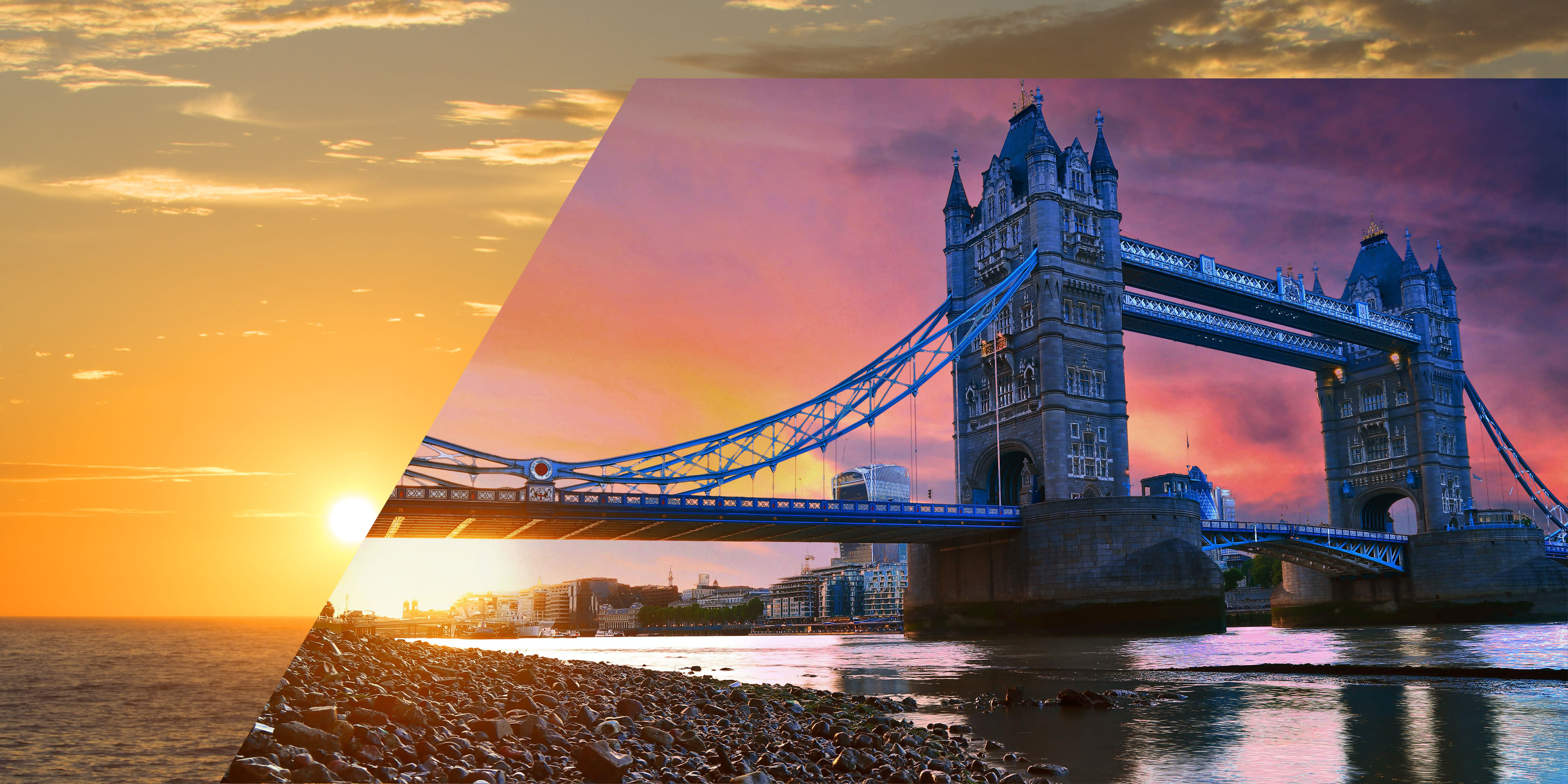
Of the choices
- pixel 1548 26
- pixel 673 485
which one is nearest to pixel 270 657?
pixel 673 485

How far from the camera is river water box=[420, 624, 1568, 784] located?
21.5 feet

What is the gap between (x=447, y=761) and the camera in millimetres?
5152

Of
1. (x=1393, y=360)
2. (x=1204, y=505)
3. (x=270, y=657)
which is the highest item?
(x=1393, y=360)

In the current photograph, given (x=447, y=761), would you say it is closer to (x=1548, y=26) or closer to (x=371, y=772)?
(x=371, y=772)

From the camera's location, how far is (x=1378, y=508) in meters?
54.7

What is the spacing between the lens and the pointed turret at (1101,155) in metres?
42.8

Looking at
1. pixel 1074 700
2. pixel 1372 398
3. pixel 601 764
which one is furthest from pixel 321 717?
pixel 1372 398

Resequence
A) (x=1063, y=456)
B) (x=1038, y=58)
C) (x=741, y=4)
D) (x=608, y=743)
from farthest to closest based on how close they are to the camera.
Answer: (x=1063, y=456) < (x=1038, y=58) < (x=741, y=4) < (x=608, y=743)

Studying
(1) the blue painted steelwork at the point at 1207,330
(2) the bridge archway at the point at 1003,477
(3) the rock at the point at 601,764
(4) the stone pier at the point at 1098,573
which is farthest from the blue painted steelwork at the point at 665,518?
(3) the rock at the point at 601,764

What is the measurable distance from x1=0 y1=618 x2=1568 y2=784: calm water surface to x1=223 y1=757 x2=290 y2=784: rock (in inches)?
178

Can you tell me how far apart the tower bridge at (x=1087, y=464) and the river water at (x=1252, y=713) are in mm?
9373

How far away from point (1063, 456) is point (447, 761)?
36.3 m

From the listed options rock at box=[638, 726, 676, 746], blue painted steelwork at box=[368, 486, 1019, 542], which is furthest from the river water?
→ blue painted steelwork at box=[368, 486, 1019, 542]

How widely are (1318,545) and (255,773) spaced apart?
46194 millimetres
